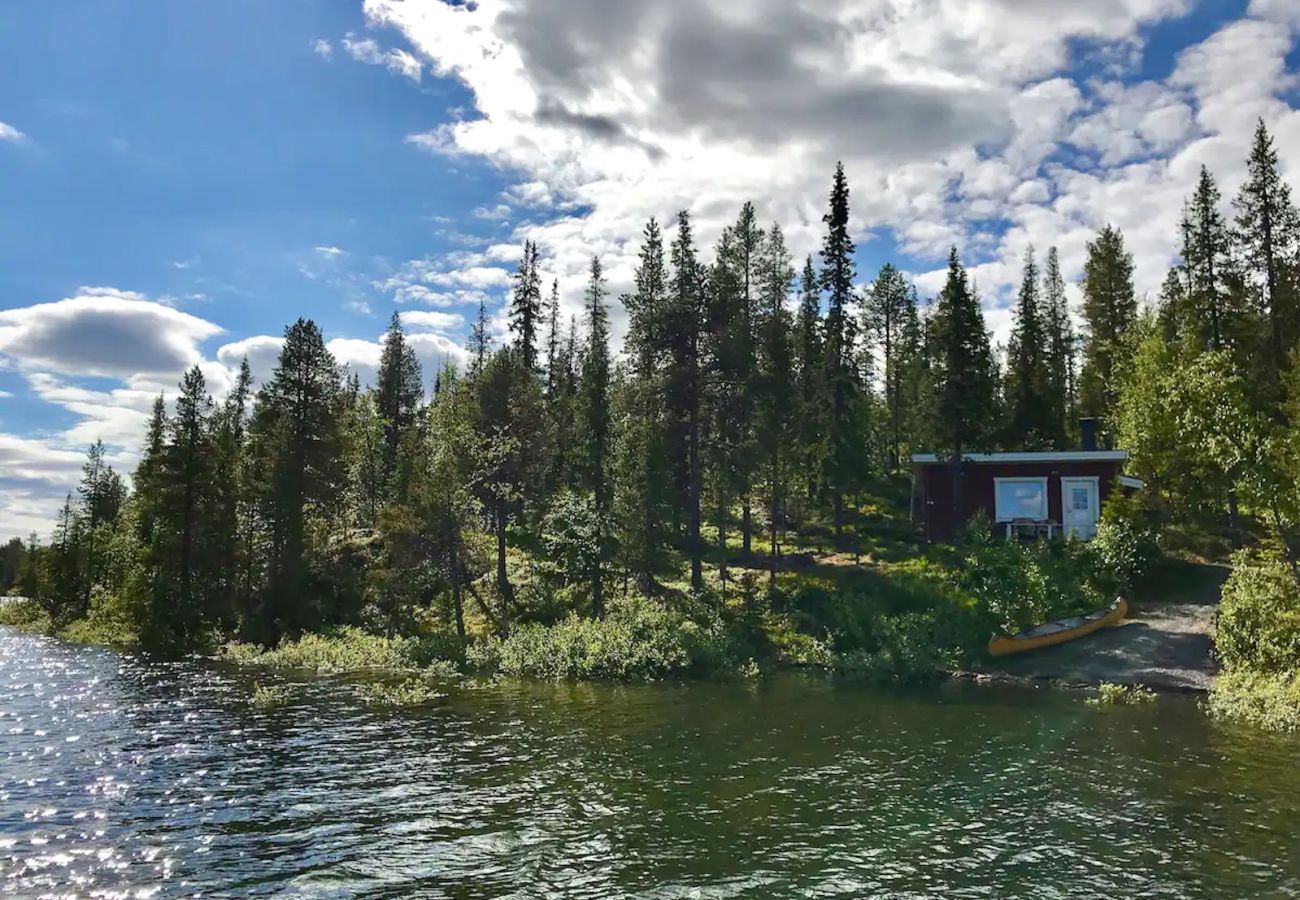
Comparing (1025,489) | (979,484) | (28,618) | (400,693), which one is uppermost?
(979,484)

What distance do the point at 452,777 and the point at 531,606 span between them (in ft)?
86.6

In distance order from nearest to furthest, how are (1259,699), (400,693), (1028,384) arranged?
1. (1259,699)
2. (400,693)
3. (1028,384)

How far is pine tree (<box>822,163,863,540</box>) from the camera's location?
143ft

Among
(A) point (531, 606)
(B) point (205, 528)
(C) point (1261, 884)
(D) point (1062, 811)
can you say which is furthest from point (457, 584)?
(C) point (1261, 884)

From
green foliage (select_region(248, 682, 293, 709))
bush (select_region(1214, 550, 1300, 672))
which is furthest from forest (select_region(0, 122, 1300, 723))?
green foliage (select_region(248, 682, 293, 709))

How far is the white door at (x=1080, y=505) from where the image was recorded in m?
44.8

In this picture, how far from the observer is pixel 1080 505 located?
45.3 m

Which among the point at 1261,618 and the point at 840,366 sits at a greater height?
the point at 840,366

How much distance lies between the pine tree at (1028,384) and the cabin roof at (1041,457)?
13078 millimetres

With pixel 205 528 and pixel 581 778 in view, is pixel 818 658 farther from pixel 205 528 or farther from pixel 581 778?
pixel 205 528

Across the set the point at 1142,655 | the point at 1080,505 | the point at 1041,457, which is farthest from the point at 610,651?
the point at 1080,505

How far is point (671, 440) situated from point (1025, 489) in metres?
20.7

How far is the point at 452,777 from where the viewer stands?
17031mm

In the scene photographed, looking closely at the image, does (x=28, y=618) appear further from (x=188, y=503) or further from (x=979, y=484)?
(x=979, y=484)
